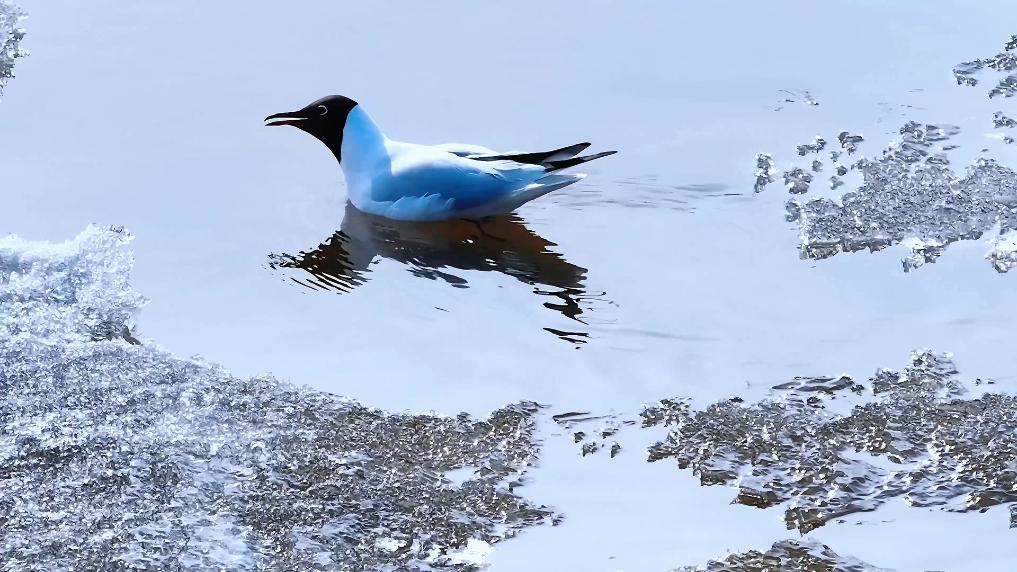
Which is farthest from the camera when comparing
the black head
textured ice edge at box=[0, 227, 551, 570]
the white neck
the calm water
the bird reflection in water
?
the black head

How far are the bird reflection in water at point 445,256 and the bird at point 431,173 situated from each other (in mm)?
74

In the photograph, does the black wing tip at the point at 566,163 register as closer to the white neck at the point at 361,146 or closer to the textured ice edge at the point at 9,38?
the white neck at the point at 361,146

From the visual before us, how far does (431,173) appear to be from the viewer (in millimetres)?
6613

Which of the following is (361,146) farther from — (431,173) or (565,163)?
(565,163)

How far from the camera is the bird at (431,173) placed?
655 centimetres

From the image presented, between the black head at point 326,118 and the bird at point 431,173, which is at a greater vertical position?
the black head at point 326,118

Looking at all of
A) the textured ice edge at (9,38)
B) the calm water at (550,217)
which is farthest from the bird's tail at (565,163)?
the textured ice edge at (9,38)

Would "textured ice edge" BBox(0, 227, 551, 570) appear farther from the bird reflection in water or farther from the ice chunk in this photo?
the bird reflection in water

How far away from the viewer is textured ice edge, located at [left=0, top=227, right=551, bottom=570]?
4.30 meters

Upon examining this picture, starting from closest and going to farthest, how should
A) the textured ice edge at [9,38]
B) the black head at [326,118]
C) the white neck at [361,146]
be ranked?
the white neck at [361,146], the black head at [326,118], the textured ice edge at [9,38]

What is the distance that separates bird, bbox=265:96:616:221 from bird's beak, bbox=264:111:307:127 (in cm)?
1

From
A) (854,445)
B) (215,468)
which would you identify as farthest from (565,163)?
(215,468)

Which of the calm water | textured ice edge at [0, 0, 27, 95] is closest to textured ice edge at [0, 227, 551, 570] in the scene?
the calm water

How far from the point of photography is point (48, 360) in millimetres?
5242
